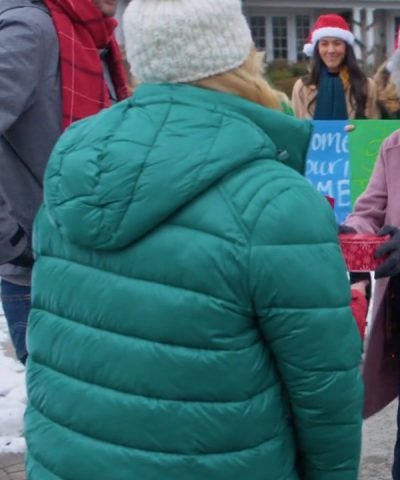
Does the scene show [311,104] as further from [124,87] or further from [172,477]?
[172,477]

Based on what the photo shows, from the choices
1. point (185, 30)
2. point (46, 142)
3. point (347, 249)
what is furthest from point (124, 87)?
point (185, 30)

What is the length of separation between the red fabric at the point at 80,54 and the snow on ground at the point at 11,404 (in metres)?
2.17

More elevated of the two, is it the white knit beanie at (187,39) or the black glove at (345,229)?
the white knit beanie at (187,39)

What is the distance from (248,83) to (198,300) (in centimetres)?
48

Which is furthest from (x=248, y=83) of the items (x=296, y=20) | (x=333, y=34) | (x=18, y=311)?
(x=296, y=20)

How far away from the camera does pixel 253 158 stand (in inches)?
72.0

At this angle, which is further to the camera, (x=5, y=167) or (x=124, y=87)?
(x=124, y=87)

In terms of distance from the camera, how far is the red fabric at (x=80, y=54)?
10.0 ft

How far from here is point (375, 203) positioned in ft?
11.2

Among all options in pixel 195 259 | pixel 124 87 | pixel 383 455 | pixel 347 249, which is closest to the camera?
pixel 195 259

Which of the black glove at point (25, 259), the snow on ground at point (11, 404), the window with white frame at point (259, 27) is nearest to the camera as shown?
the black glove at point (25, 259)

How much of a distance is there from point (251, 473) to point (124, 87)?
202 cm

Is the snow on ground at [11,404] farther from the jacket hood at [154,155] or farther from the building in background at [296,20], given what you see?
the building in background at [296,20]

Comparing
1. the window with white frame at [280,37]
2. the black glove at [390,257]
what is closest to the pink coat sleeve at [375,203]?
the black glove at [390,257]
